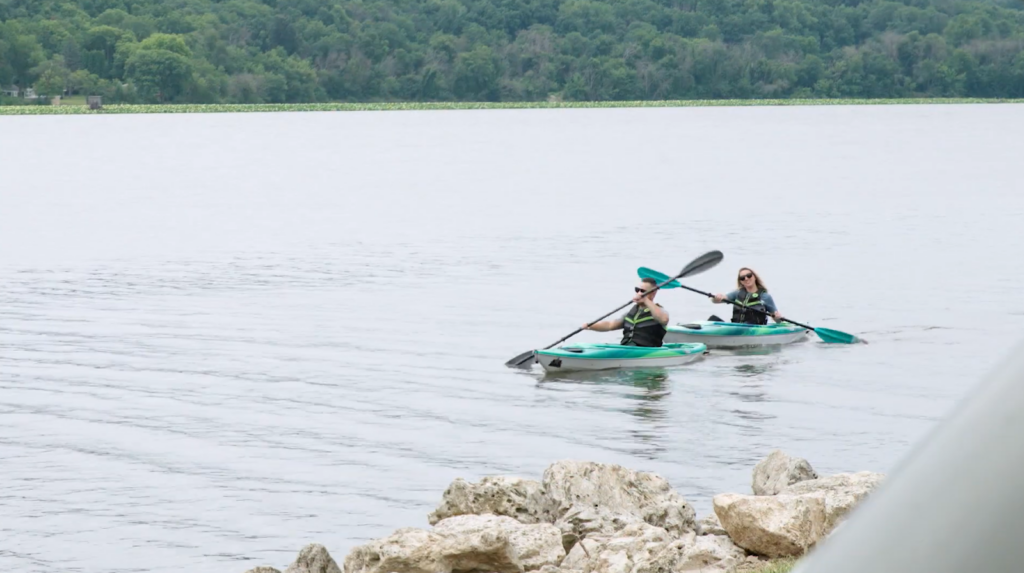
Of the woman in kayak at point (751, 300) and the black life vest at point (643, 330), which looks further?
the woman in kayak at point (751, 300)

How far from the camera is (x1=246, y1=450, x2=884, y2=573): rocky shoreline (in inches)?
342

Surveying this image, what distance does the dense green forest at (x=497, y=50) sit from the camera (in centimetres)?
15525

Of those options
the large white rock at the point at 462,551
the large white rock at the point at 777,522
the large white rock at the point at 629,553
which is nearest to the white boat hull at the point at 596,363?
the large white rock at the point at 777,522

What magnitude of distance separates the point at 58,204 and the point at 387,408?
48.0 m

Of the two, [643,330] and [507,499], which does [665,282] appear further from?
[507,499]

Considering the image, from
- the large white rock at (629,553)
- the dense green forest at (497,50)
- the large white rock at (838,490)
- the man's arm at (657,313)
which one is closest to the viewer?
the large white rock at (629,553)

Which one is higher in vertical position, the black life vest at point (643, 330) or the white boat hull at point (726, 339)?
the black life vest at point (643, 330)

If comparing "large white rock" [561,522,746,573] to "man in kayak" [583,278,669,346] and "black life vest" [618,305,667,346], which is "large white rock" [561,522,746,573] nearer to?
"man in kayak" [583,278,669,346]

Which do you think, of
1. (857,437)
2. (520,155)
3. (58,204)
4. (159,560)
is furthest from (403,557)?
(520,155)

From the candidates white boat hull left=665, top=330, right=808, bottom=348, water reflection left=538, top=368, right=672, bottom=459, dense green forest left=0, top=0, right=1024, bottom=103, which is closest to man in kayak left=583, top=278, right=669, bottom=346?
water reflection left=538, top=368, right=672, bottom=459

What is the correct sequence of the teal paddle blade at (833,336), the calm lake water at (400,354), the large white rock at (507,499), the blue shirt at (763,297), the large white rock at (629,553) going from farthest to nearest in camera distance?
1. the teal paddle blade at (833,336)
2. the blue shirt at (763,297)
3. the calm lake water at (400,354)
4. the large white rock at (507,499)
5. the large white rock at (629,553)

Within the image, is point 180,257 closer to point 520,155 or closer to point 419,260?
point 419,260

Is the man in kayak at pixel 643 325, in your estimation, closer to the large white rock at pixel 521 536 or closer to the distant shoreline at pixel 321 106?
the large white rock at pixel 521 536

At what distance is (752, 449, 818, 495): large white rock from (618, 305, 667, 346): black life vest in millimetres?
8017
